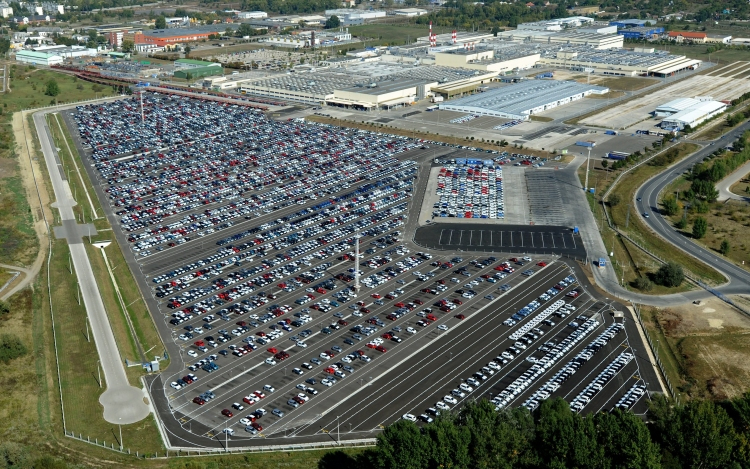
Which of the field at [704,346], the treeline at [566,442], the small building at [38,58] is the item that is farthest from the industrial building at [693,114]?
the small building at [38,58]

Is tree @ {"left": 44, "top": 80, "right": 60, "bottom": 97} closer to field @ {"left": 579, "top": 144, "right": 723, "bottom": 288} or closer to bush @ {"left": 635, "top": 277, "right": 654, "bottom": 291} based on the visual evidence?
field @ {"left": 579, "top": 144, "right": 723, "bottom": 288}

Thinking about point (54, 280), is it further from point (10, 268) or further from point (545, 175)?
point (545, 175)

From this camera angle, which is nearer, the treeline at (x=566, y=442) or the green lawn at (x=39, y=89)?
the treeline at (x=566, y=442)

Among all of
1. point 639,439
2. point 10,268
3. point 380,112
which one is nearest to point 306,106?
point 380,112

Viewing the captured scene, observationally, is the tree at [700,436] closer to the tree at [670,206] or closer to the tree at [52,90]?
the tree at [670,206]

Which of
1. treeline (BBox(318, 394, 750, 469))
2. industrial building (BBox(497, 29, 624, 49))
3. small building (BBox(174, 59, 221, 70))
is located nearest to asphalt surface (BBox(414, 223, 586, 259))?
treeline (BBox(318, 394, 750, 469))

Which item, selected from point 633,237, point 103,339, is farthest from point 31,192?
point 633,237
